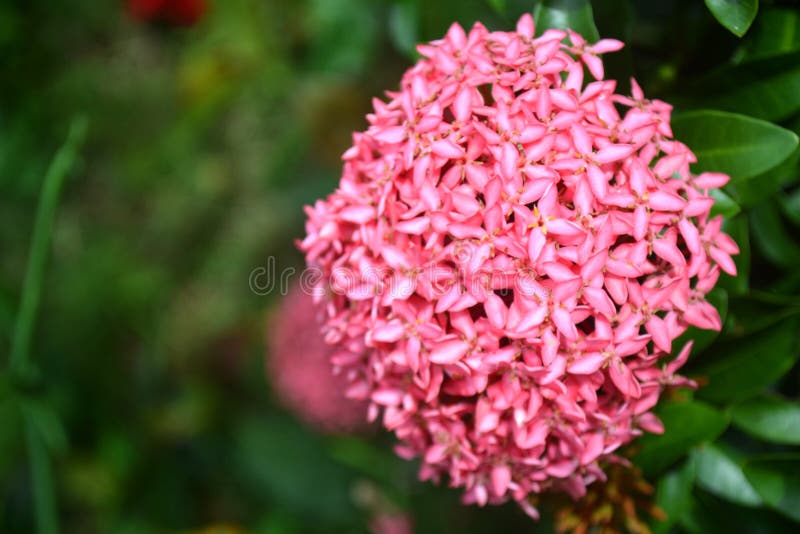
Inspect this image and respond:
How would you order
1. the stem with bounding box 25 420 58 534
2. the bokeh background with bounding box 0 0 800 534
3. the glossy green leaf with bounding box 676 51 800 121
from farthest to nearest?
the bokeh background with bounding box 0 0 800 534, the stem with bounding box 25 420 58 534, the glossy green leaf with bounding box 676 51 800 121

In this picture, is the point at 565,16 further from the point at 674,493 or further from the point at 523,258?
the point at 674,493

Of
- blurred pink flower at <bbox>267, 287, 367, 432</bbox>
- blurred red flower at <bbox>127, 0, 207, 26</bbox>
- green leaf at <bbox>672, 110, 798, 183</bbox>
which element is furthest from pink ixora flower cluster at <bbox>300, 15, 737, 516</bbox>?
blurred red flower at <bbox>127, 0, 207, 26</bbox>

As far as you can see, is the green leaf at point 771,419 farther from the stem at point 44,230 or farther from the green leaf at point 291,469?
the green leaf at point 291,469

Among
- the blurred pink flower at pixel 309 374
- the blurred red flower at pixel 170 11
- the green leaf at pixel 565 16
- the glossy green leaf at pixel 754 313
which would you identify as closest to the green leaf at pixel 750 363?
the glossy green leaf at pixel 754 313

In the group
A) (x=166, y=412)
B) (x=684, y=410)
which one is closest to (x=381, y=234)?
(x=684, y=410)

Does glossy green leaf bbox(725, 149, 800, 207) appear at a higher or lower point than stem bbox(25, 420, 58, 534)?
higher

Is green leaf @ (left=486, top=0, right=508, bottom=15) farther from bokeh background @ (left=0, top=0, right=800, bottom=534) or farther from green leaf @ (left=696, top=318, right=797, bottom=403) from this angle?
green leaf @ (left=696, top=318, right=797, bottom=403)

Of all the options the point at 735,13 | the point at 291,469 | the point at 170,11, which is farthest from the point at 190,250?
the point at 735,13

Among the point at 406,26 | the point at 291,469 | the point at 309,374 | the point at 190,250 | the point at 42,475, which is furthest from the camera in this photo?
the point at 190,250
